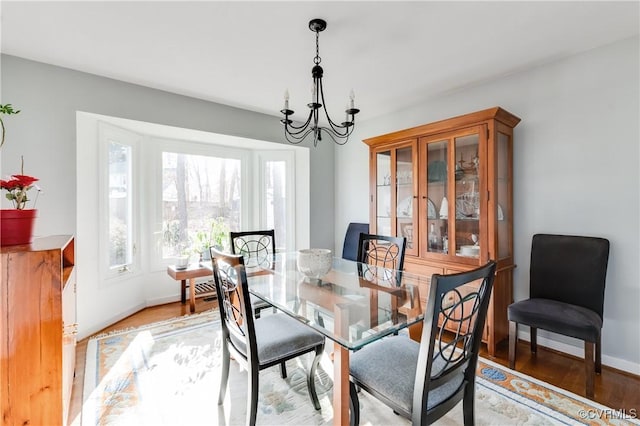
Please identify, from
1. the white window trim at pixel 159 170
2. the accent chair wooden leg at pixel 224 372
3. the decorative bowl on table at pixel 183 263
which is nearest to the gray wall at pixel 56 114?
the white window trim at pixel 159 170

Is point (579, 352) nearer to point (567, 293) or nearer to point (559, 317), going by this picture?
point (567, 293)

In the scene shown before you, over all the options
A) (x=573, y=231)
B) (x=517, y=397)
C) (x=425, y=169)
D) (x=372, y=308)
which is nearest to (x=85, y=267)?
(x=372, y=308)

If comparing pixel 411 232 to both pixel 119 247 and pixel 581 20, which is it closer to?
pixel 581 20

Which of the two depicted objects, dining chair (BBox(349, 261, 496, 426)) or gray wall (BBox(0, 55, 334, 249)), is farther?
gray wall (BBox(0, 55, 334, 249))

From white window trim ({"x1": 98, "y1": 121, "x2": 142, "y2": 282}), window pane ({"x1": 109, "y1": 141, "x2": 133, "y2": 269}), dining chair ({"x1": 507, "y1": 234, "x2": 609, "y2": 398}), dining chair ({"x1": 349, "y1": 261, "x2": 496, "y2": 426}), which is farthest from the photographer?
window pane ({"x1": 109, "y1": 141, "x2": 133, "y2": 269})

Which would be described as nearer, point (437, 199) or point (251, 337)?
point (251, 337)

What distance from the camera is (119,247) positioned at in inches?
129

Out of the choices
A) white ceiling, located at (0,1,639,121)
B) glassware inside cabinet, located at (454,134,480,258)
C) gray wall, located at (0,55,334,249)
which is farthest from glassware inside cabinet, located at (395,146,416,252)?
gray wall, located at (0,55,334,249)

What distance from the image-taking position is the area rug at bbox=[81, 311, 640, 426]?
170 centimetres

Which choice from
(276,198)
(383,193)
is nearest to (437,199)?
(383,193)

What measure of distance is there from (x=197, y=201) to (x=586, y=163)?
159 inches

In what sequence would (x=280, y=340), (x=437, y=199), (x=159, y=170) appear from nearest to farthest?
(x=280, y=340), (x=437, y=199), (x=159, y=170)

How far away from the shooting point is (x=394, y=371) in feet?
4.45

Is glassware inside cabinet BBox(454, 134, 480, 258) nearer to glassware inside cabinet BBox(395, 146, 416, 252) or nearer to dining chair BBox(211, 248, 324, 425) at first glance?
glassware inside cabinet BBox(395, 146, 416, 252)
